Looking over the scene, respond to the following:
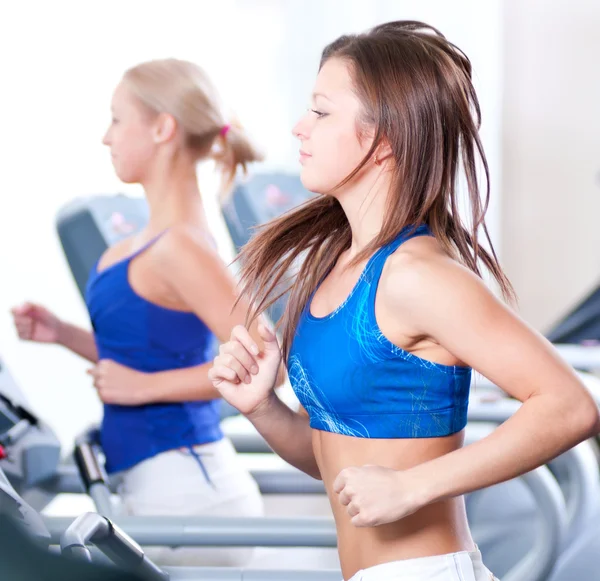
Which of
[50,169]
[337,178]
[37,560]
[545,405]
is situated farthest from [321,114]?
[50,169]

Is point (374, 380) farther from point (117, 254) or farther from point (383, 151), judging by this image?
point (117, 254)

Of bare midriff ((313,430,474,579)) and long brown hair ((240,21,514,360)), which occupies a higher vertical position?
long brown hair ((240,21,514,360))

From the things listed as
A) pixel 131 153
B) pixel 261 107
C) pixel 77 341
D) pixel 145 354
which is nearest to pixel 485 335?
pixel 145 354

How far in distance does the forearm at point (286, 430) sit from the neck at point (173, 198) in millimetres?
556

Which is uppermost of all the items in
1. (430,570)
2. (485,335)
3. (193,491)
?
(485,335)

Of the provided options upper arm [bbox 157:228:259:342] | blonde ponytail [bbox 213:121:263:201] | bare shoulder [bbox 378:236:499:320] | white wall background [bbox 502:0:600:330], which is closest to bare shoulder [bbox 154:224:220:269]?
upper arm [bbox 157:228:259:342]

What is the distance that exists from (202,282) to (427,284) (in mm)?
675

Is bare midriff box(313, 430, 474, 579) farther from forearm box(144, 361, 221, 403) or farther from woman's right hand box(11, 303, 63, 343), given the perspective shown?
woman's right hand box(11, 303, 63, 343)

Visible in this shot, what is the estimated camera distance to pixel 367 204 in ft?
3.33

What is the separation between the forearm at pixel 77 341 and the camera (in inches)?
72.2

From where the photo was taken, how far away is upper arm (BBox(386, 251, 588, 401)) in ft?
2.68

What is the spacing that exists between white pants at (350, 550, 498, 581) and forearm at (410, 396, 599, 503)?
0.39ft

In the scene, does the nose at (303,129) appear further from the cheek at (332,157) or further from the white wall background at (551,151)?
the white wall background at (551,151)

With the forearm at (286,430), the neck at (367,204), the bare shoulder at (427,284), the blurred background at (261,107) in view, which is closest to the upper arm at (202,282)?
the forearm at (286,430)
